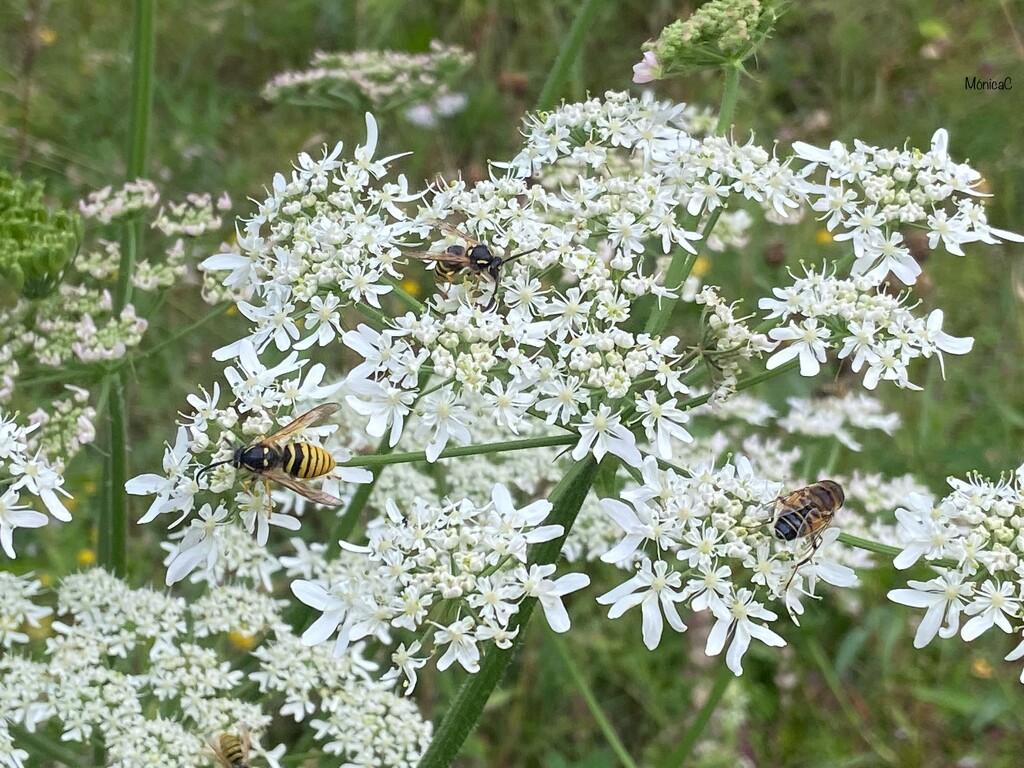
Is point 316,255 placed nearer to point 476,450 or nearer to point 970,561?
point 476,450

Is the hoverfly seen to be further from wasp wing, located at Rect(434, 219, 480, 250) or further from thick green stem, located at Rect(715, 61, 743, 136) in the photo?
thick green stem, located at Rect(715, 61, 743, 136)

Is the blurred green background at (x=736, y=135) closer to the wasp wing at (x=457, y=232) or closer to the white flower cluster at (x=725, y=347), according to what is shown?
the wasp wing at (x=457, y=232)

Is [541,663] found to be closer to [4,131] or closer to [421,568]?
[421,568]

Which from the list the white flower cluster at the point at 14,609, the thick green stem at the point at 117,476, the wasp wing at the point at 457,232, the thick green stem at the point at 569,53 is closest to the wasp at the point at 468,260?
the wasp wing at the point at 457,232

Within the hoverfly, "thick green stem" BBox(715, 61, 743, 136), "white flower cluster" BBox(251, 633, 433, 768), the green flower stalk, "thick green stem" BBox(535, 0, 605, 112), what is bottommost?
"white flower cluster" BBox(251, 633, 433, 768)

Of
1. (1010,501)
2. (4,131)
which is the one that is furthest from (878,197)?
(4,131)

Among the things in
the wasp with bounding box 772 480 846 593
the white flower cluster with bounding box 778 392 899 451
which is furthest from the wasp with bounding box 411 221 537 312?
the white flower cluster with bounding box 778 392 899 451
